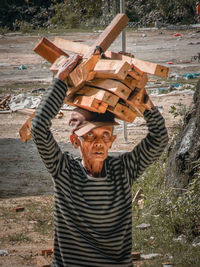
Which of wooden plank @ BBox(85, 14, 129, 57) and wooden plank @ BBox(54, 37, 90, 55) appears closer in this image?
wooden plank @ BBox(85, 14, 129, 57)

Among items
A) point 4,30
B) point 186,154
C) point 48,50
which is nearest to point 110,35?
point 48,50

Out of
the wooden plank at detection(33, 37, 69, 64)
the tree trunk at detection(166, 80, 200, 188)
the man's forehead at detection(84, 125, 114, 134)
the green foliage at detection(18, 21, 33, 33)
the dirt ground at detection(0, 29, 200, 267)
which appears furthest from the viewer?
the green foliage at detection(18, 21, 33, 33)

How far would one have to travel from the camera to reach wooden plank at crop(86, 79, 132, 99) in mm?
3016

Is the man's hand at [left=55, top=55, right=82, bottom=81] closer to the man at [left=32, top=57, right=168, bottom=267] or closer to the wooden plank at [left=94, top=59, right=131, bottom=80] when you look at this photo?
the man at [left=32, top=57, right=168, bottom=267]

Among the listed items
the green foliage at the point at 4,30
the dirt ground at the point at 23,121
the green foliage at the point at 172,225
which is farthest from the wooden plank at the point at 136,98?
the green foliage at the point at 4,30

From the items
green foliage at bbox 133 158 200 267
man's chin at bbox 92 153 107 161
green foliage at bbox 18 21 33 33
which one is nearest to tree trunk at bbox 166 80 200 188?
green foliage at bbox 133 158 200 267

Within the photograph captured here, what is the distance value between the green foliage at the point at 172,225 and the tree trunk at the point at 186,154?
0.09 meters

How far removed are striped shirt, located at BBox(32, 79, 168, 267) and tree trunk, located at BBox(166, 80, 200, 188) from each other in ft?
8.90

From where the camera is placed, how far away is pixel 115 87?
3016 mm

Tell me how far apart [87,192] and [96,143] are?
293 mm

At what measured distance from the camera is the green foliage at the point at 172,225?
5043 millimetres

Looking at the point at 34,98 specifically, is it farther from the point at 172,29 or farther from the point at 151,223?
the point at 172,29

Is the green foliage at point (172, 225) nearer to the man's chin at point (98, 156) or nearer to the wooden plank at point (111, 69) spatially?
the man's chin at point (98, 156)

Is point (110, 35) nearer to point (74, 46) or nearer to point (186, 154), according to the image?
point (74, 46)
